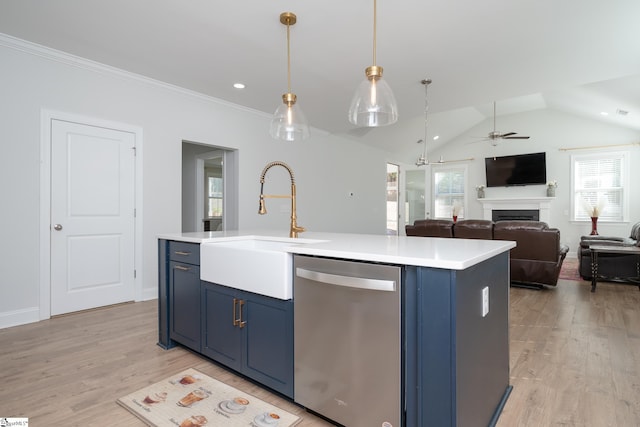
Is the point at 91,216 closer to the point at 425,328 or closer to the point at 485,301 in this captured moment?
the point at 425,328

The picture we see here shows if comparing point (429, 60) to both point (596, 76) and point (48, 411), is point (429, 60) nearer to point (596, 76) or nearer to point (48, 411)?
point (596, 76)

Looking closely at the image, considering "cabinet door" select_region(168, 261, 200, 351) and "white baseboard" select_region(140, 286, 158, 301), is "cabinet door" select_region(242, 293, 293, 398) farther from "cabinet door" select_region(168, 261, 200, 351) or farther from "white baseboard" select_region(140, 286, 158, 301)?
"white baseboard" select_region(140, 286, 158, 301)

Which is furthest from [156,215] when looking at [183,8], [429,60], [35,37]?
[429,60]

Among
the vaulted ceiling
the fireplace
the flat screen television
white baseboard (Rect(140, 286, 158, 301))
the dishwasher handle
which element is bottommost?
white baseboard (Rect(140, 286, 158, 301))

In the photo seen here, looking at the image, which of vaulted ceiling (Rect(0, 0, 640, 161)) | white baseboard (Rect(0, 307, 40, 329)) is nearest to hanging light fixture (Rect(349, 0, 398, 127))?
vaulted ceiling (Rect(0, 0, 640, 161))

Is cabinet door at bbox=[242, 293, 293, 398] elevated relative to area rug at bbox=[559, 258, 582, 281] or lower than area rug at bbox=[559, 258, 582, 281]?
elevated

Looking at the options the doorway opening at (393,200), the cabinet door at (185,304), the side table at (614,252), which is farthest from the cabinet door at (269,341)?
the doorway opening at (393,200)

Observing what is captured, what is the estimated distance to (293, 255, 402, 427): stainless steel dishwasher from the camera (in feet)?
4.36

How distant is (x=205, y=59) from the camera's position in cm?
345

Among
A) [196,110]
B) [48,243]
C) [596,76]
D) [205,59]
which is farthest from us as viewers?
[196,110]

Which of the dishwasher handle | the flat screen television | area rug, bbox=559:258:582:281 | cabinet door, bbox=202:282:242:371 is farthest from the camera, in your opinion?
the flat screen television

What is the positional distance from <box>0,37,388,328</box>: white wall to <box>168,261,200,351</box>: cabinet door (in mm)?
1713

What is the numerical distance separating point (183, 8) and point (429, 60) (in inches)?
96.4

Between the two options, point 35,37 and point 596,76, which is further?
point 596,76
